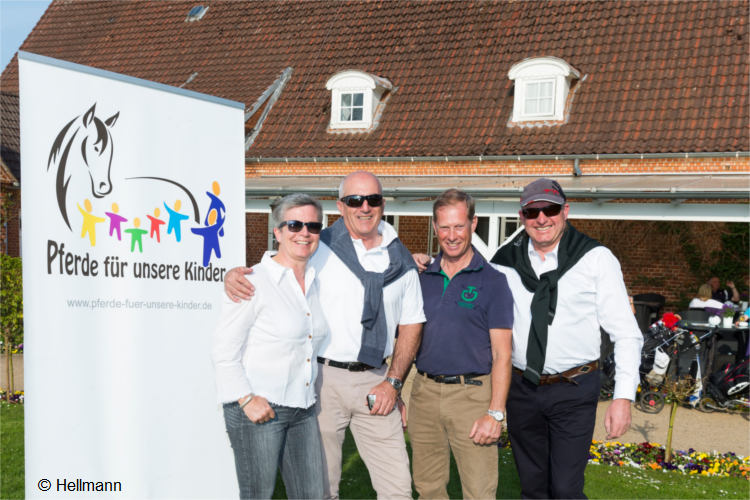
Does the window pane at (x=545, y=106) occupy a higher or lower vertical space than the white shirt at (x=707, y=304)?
higher

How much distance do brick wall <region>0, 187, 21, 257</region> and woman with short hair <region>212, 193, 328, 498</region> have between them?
1480 centimetres

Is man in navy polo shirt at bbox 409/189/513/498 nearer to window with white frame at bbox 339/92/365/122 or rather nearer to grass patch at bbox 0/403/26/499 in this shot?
grass patch at bbox 0/403/26/499

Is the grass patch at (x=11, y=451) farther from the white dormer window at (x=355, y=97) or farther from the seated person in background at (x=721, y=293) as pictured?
the seated person in background at (x=721, y=293)

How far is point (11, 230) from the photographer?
16094mm

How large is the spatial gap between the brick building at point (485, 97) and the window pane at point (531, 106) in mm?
28

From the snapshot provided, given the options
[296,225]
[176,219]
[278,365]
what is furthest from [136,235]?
[278,365]

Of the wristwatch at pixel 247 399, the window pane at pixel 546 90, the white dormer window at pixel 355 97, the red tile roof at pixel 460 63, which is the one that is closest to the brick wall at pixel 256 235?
the red tile roof at pixel 460 63

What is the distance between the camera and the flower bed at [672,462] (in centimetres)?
549

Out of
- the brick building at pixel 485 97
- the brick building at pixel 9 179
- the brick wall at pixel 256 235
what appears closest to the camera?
the brick building at pixel 485 97

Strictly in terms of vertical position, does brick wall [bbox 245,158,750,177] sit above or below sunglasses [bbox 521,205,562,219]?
above

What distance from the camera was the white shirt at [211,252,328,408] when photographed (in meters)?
2.68

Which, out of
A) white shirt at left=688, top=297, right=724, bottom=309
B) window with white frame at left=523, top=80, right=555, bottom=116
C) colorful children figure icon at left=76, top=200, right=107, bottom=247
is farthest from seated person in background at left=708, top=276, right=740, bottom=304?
colorful children figure icon at left=76, top=200, right=107, bottom=247

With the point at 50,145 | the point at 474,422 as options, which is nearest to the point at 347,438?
the point at 474,422

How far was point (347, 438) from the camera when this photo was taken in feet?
19.5
